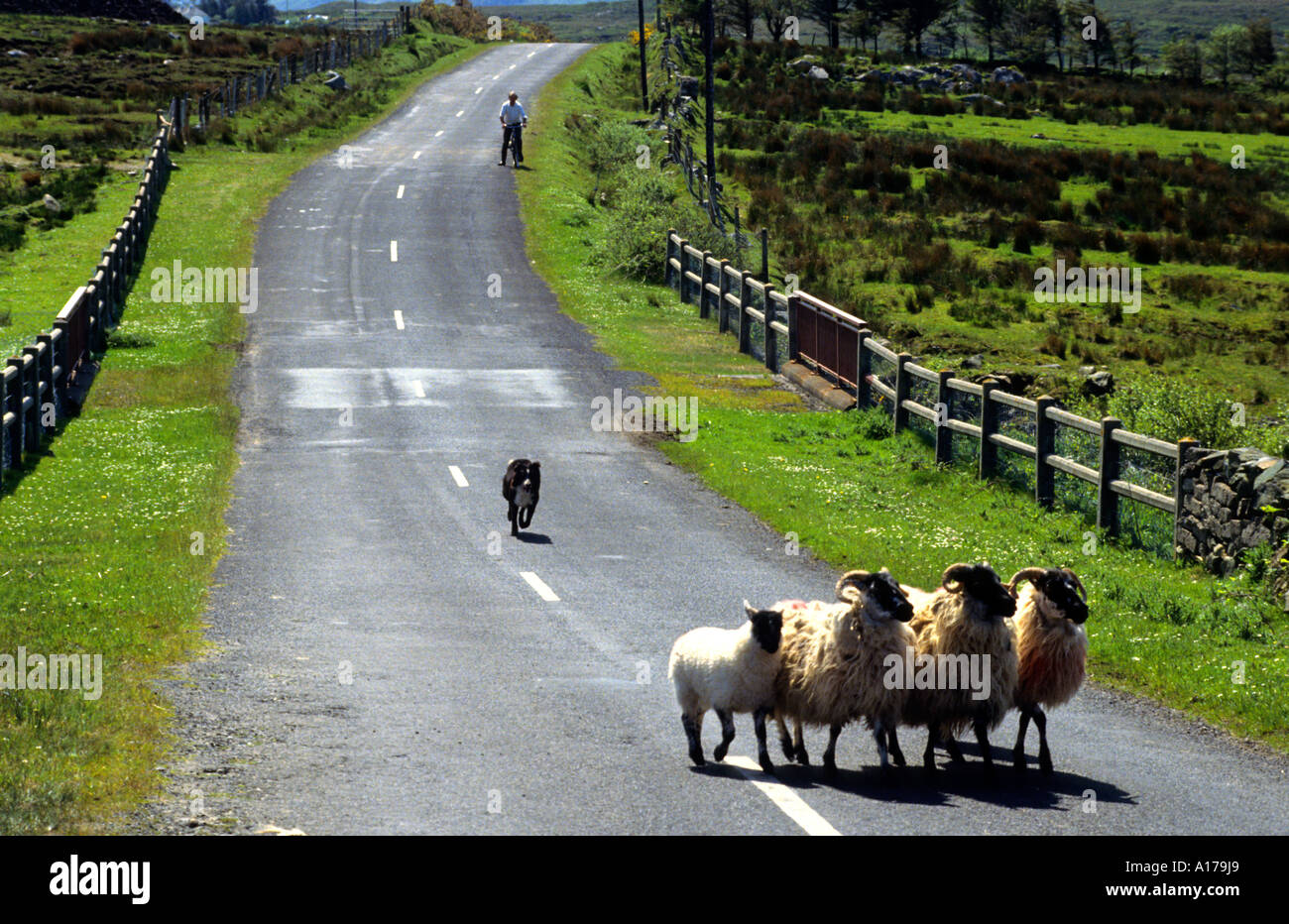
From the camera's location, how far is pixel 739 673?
30.2ft

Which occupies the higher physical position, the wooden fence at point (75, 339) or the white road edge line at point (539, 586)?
the wooden fence at point (75, 339)

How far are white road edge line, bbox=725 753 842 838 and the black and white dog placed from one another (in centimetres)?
789

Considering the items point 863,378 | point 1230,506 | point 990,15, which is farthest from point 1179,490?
point 990,15

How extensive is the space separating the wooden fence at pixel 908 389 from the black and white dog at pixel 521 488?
633 centimetres

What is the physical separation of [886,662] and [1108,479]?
9.04 m

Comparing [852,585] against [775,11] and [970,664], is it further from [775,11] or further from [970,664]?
[775,11]

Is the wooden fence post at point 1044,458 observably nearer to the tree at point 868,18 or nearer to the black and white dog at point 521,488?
the black and white dog at point 521,488

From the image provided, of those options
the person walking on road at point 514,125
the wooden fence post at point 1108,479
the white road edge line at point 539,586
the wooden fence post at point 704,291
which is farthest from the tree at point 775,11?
the white road edge line at point 539,586

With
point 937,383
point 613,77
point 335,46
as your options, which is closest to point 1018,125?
point 613,77

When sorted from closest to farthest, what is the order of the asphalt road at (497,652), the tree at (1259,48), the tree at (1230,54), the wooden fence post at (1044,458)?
the asphalt road at (497,652), the wooden fence post at (1044,458), the tree at (1259,48), the tree at (1230,54)

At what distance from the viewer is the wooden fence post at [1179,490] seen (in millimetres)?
15852

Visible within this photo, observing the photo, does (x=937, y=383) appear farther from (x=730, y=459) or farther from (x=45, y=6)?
(x=45, y=6)

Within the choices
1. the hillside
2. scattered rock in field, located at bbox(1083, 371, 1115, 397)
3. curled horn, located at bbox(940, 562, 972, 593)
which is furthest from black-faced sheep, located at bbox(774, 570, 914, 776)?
the hillside

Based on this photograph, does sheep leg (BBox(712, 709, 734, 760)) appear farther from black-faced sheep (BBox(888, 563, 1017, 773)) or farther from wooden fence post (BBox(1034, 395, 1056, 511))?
wooden fence post (BBox(1034, 395, 1056, 511))
